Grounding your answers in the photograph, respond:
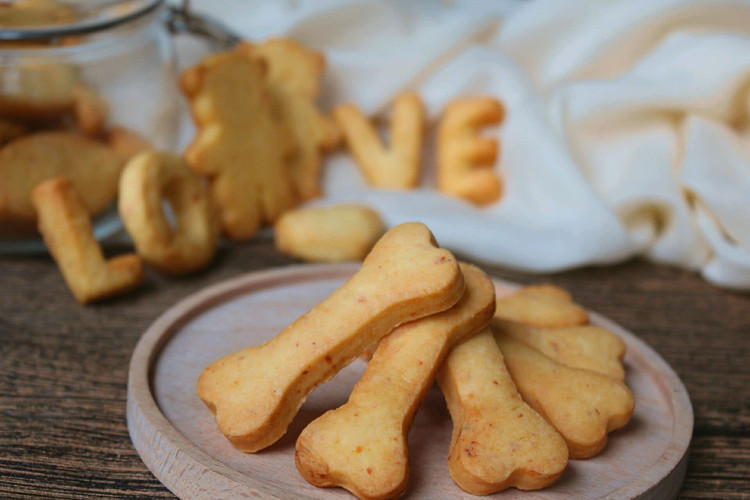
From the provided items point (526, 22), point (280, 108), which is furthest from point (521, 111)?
point (280, 108)

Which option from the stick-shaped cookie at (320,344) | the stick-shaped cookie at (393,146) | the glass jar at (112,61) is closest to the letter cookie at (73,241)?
the glass jar at (112,61)

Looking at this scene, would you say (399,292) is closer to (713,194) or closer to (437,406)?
(437,406)

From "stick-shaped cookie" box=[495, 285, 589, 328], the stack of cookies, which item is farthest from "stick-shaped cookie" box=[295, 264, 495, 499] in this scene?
"stick-shaped cookie" box=[495, 285, 589, 328]

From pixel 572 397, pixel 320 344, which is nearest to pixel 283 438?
pixel 320 344

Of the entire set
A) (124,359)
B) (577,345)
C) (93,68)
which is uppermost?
(93,68)

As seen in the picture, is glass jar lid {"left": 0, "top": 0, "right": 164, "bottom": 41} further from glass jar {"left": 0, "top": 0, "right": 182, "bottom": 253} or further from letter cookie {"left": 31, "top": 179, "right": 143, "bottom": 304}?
letter cookie {"left": 31, "top": 179, "right": 143, "bottom": 304}

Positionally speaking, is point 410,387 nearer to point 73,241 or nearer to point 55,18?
point 73,241

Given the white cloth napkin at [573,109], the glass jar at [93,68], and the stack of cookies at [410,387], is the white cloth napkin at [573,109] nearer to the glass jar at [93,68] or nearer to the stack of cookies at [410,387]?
the glass jar at [93,68]
